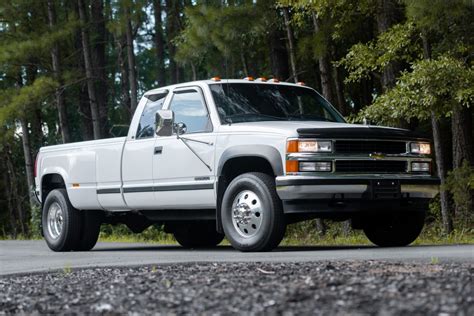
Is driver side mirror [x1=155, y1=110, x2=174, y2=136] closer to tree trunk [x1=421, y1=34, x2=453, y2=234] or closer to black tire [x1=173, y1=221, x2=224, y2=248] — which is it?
black tire [x1=173, y1=221, x2=224, y2=248]

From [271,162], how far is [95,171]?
138 inches

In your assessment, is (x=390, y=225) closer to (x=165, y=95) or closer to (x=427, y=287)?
(x=165, y=95)

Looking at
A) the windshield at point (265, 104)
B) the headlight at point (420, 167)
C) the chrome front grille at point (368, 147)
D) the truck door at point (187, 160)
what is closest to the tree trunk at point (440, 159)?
the windshield at point (265, 104)

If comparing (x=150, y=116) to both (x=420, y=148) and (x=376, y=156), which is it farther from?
(x=420, y=148)

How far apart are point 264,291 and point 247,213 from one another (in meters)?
4.87

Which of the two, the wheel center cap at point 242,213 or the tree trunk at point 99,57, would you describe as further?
the tree trunk at point 99,57

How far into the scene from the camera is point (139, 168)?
1287 cm

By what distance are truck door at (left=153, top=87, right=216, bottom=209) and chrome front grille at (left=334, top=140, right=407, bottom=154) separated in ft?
5.30

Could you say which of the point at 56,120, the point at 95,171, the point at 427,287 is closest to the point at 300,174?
the point at 95,171

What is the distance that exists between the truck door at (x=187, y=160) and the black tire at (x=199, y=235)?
208 centimetres

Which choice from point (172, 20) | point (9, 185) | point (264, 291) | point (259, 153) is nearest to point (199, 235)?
point (259, 153)

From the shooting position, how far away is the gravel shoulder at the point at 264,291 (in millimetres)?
5648

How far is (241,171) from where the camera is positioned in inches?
465

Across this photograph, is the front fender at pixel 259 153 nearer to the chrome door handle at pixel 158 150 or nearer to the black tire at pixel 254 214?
the black tire at pixel 254 214
